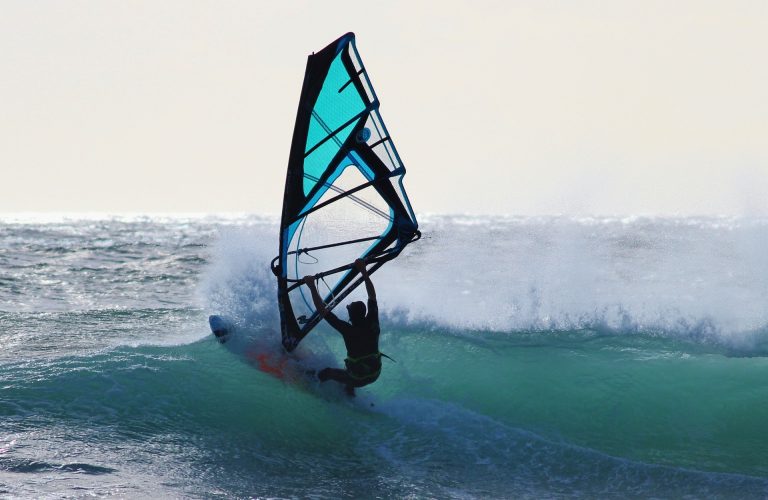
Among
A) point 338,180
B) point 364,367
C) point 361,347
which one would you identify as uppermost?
point 338,180

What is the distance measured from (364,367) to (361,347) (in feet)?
0.65

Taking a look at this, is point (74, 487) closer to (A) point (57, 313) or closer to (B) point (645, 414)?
(B) point (645, 414)

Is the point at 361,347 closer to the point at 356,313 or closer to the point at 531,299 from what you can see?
the point at 356,313

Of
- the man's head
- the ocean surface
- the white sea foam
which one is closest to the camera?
the ocean surface

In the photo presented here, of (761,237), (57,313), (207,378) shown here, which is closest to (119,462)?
(207,378)

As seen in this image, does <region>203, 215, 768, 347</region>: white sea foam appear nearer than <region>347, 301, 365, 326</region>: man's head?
No

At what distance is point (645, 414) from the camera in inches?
270

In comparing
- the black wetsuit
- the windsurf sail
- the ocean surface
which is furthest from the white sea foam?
the black wetsuit

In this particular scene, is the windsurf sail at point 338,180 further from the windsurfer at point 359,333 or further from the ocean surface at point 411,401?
the ocean surface at point 411,401

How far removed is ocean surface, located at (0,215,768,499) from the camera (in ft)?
17.5

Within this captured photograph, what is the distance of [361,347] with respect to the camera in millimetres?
6273

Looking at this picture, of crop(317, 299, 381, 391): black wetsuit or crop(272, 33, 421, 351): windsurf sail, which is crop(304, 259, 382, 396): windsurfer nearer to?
crop(317, 299, 381, 391): black wetsuit

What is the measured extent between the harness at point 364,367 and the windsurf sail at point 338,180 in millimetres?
598


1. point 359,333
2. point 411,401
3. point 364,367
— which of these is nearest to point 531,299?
point 411,401
